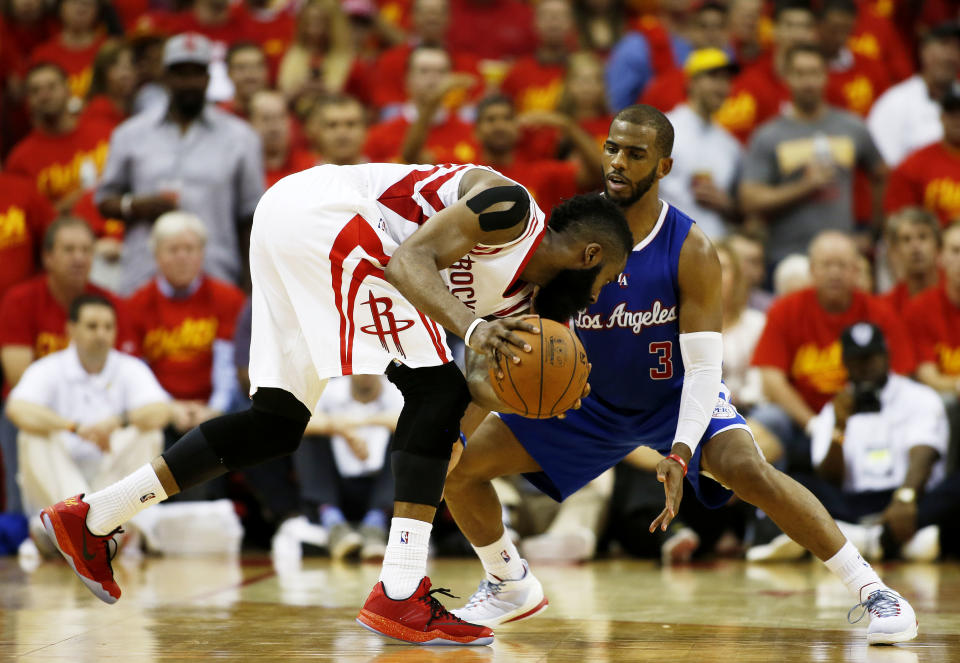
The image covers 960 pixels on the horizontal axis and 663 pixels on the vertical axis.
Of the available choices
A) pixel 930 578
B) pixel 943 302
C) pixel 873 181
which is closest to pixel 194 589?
pixel 930 578

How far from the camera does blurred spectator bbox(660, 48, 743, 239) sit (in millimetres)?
8859

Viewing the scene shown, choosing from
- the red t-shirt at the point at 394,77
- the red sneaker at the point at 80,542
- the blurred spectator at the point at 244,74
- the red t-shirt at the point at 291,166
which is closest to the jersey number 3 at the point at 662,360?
the red sneaker at the point at 80,542

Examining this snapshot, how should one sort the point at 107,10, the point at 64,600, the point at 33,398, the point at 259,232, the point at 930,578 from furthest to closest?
1. the point at 107,10
2. the point at 33,398
3. the point at 930,578
4. the point at 64,600
5. the point at 259,232

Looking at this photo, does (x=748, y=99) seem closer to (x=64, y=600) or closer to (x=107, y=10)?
(x=107, y=10)

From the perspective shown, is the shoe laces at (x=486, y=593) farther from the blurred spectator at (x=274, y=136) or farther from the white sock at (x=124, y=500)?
the blurred spectator at (x=274, y=136)

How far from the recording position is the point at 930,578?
617 centimetres

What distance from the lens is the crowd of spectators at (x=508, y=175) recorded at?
7.25 m

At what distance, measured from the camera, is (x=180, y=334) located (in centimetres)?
799

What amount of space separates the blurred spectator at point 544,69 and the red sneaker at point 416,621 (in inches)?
252

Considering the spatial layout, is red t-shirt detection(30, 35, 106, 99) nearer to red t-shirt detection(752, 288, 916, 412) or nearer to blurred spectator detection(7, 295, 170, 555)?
blurred spectator detection(7, 295, 170, 555)

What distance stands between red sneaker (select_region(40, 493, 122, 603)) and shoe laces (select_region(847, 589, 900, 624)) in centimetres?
267

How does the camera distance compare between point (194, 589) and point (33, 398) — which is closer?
point (194, 589)

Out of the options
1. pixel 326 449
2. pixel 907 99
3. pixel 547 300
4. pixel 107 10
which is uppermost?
pixel 107 10

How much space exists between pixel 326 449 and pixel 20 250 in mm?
2758
